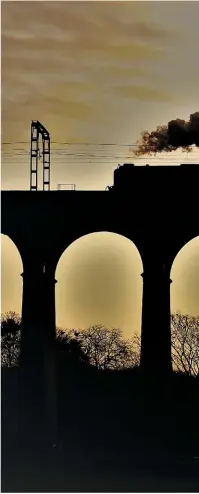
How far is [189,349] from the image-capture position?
12805 millimetres

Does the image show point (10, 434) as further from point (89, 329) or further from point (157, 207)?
point (157, 207)

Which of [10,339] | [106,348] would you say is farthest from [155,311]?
[10,339]

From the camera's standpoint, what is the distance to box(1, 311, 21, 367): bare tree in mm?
11453

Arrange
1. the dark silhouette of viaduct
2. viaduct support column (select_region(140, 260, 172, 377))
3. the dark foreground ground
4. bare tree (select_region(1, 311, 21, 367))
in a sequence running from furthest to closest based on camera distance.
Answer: bare tree (select_region(1, 311, 21, 367)) < viaduct support column (select_region(140, 260, 172, 377)) < the dark silhouette of viaduct < the dark foreground ground

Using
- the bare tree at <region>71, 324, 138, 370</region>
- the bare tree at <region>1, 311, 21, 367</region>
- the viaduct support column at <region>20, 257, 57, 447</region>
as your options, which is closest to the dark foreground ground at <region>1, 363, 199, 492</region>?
the viaduct support column at <region>20, 257, 57, 447</region>

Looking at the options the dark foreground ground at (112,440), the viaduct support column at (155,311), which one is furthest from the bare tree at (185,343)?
the viaduct support column at (155,311)

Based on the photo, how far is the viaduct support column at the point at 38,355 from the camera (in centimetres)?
1057

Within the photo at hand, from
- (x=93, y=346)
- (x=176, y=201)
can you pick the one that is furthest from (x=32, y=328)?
(x=176, y=201)

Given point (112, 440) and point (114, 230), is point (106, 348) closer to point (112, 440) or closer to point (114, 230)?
point (112, 440)

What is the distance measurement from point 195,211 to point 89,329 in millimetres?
2821

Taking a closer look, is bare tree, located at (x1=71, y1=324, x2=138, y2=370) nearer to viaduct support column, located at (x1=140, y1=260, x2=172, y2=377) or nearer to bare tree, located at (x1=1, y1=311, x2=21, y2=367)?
viaduct support column, located at (x1=140, y1=260, x2=172, y2=377)

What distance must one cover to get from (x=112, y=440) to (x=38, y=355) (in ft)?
5.67

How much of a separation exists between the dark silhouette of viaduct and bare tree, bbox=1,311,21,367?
1.65 ft

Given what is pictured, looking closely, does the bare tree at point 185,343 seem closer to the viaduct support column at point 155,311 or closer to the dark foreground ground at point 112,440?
the dark foreground ground at point 112,440
